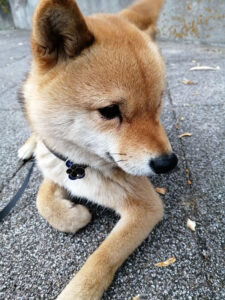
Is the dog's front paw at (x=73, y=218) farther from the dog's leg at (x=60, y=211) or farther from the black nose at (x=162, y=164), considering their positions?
the black nose at (x=162, y=164)

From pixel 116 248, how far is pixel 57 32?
1268mm

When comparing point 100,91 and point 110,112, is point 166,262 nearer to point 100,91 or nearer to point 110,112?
point 110,112

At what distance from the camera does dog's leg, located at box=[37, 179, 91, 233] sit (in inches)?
62.6

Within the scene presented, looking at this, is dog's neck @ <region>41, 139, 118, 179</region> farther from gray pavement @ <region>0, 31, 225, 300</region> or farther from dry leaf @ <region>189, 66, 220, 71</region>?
dry leaf @ <region>189, 66, 220, 71</region>

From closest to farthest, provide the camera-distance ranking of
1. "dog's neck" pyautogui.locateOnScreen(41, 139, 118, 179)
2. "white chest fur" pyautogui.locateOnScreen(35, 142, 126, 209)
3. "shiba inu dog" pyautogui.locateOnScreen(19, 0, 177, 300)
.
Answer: "shiba inu dog" pyautogui.locateOnScreen(19, 0, 177, 300), "dog's neck" pyautogui.locateOnScreen(41, 139, 118, 179), "white chest fur" pyautogui.locateOnScreen(35, 142, 126, 209)

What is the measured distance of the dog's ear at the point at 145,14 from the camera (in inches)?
75.5

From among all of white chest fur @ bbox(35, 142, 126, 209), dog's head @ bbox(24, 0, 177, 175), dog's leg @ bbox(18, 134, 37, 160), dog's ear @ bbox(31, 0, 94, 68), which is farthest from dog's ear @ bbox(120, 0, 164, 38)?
dog's leg @ bbox(18, 134, 37, 160)

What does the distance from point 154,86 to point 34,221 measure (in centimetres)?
124

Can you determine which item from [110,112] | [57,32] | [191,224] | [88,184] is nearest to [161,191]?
[191,224]

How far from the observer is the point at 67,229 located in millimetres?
1589

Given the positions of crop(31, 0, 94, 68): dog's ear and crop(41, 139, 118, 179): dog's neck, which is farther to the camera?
crop(41, 139, 118, 179): dog's neck

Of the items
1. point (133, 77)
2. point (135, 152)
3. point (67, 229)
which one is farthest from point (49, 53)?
point (67, 229)

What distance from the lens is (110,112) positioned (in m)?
1.39

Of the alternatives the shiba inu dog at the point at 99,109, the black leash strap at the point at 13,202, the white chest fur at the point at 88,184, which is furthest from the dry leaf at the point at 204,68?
the black leash strap at the point at 13,202
